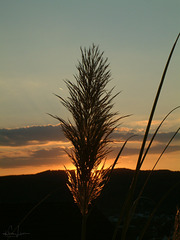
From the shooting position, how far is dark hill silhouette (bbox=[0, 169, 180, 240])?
4.87 m

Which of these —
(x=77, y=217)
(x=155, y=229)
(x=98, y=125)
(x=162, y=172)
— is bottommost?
(x=155, y=229)

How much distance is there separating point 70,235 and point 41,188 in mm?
3448

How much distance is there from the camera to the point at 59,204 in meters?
5.85

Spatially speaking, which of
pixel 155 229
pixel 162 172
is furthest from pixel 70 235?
pixel 162 172

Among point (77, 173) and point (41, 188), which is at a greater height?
point (77, 173)

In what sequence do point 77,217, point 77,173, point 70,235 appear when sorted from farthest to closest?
point 77,217 → point 70,235 → point 77,173

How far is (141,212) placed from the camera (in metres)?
7.68

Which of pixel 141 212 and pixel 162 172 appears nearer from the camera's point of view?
pixel 141 212

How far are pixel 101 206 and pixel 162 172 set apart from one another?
11.6 ft

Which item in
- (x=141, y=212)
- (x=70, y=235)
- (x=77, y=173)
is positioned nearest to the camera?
(x=77, y=173)

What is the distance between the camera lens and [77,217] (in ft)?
17.9

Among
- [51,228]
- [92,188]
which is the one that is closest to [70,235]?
[51,228]

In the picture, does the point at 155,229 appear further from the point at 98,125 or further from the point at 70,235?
the point at 98,125

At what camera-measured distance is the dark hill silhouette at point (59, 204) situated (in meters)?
4.87
